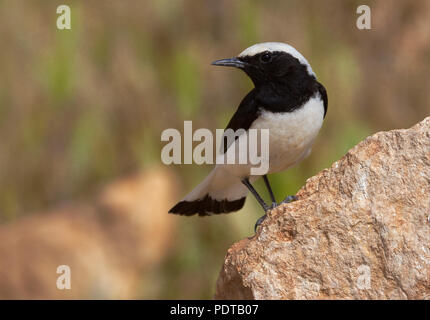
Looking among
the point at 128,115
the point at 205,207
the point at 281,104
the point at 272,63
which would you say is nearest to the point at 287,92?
the point at 281,104

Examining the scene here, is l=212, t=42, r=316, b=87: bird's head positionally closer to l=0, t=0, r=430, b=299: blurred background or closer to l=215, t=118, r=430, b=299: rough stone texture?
l=215, t=118, r=430, b=299: rough stone texture

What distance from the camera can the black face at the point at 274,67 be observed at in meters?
4.72

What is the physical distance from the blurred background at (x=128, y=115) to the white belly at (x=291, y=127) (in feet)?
9.87

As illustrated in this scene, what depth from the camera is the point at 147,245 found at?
845 cm

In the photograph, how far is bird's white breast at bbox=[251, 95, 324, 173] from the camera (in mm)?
4555

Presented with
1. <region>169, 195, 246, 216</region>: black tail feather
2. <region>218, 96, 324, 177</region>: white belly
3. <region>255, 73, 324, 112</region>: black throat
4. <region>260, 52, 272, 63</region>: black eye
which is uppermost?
<region>260, 52, 272, 63</region>: black eye

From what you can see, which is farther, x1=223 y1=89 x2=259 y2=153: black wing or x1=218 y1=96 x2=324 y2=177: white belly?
x1=223 y1=89 x2=259 y2=153: black wing

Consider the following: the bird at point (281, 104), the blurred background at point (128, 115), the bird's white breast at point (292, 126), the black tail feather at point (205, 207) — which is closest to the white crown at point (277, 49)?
the bird at point (281, 104)

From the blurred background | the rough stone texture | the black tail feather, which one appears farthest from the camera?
the blurred background

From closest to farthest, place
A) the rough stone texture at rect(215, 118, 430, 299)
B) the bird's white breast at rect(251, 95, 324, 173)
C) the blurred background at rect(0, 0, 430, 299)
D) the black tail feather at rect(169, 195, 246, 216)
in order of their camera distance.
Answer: the rough stone texture at rect(215, 118, 430, 299), the bird's white breast at rect(251, 95, 324, 173), the black tail feather at rect(169, 195, 246, 216), the blurred background at rect(0, 0, 430, 299)

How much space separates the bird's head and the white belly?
22 cm

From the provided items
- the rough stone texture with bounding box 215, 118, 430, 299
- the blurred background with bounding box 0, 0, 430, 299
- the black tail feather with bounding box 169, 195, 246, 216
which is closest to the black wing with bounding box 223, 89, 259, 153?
the black tail feather with bounding box 169, 195, 246, 216

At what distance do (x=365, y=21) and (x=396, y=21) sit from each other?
119 cm

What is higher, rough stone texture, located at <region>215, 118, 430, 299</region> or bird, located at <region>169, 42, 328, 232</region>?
bird, located at <region>169, 42, 328, 232</region>
